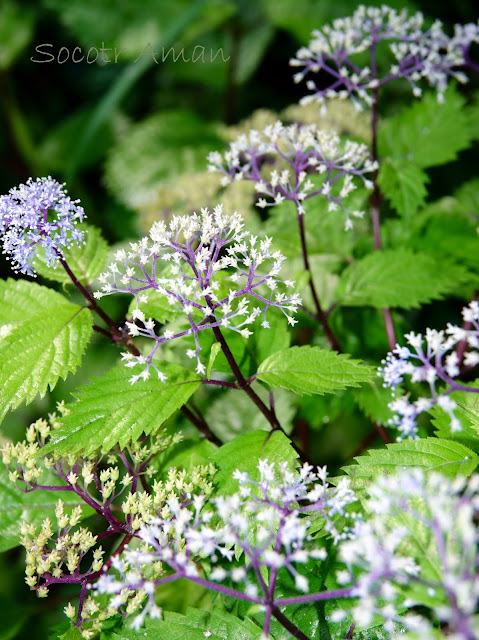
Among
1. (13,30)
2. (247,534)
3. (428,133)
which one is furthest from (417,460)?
(13,30)

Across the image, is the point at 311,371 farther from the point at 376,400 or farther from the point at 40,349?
the point at 40,349

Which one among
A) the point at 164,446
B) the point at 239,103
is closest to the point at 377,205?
the point at 164,446

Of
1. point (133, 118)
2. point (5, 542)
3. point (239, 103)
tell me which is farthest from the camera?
point (133, 118)

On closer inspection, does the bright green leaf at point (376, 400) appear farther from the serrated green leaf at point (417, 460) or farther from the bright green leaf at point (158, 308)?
the bright green leaf at point (158, 308)

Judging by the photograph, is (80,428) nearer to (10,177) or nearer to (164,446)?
(164,446)

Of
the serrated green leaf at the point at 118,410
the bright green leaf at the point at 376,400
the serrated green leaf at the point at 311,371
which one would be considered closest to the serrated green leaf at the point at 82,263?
the serrated green leaf at the point at 118,410
